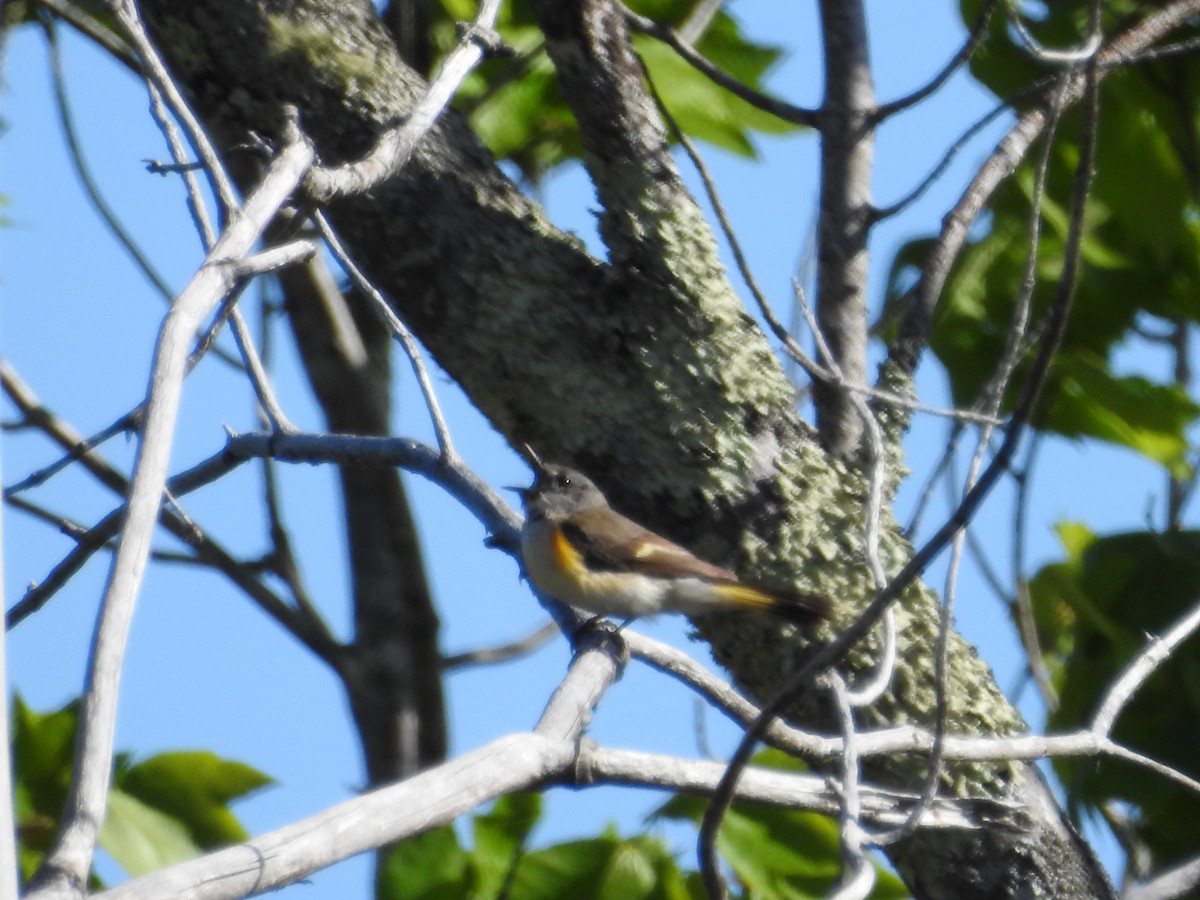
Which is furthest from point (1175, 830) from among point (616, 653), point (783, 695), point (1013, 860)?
point (783, 695)

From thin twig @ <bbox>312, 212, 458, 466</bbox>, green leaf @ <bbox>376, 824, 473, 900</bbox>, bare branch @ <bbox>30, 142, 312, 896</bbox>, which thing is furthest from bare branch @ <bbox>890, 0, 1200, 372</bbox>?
bare branch @ <bbox>30, 142, 312, 896</bbox>

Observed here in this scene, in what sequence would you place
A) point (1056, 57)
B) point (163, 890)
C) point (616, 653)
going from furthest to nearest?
point (616, 653) < point (1056, 57) < point (163, 890)

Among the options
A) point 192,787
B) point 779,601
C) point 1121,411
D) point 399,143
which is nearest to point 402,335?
point 399,143

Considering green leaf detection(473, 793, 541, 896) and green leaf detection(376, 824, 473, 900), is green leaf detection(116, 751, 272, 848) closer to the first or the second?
green leaf detection(376, 824, 473, 900)

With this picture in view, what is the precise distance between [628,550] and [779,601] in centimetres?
82

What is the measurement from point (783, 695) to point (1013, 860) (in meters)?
1.69

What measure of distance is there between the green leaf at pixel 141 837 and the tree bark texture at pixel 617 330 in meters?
1.45

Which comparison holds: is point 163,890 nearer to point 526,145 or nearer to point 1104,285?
point 1104,285

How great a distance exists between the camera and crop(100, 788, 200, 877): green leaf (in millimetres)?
3658

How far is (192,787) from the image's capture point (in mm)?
3848

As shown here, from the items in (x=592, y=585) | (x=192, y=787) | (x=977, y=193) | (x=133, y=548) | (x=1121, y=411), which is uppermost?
(x=977, y=193)

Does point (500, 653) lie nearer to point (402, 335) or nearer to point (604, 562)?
point (604, 562)

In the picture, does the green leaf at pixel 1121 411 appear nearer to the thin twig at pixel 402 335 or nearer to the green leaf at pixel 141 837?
the thin twig at pixel 402 335

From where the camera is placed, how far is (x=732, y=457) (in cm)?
326
